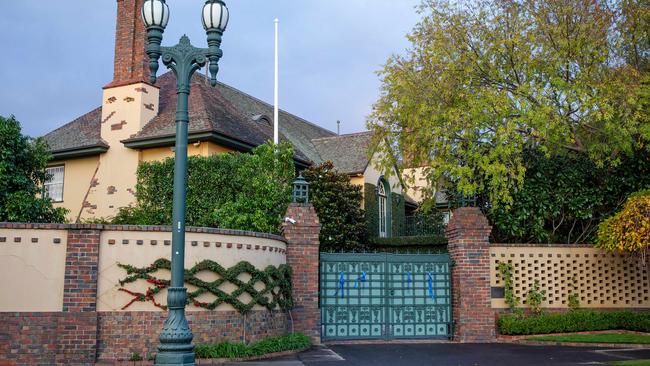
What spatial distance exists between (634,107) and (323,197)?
408 inches

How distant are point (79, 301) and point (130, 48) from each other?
42.3 ft

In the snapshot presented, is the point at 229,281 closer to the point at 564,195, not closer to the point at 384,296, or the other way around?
the point at 384,296

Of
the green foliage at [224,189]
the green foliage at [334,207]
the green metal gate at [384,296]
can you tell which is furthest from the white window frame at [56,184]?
the green metal gate at [384,296]

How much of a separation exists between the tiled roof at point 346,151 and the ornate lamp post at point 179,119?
17299 mm

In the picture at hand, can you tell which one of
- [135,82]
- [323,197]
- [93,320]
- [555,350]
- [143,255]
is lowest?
[555,350]

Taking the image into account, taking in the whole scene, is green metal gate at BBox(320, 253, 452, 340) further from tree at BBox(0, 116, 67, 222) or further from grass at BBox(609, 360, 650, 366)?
tree at BBox(0, 116, 67, 222)

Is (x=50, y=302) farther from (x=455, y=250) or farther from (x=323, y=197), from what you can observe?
(x=323, y=197)

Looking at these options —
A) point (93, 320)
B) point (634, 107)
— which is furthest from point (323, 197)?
point (93, 320)

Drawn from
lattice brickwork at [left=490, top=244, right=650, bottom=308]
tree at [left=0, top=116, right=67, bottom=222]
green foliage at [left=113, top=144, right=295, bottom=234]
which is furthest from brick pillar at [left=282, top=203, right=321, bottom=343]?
tree at [left=0, top=116, right=67, bottom=222]

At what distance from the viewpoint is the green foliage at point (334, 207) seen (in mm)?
22531

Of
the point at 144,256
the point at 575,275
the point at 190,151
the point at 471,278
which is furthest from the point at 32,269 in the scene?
the point at 575,275

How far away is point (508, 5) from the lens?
17141 millimetres

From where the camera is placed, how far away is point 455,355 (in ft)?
42.2

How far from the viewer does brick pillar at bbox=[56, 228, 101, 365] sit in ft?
36.1
